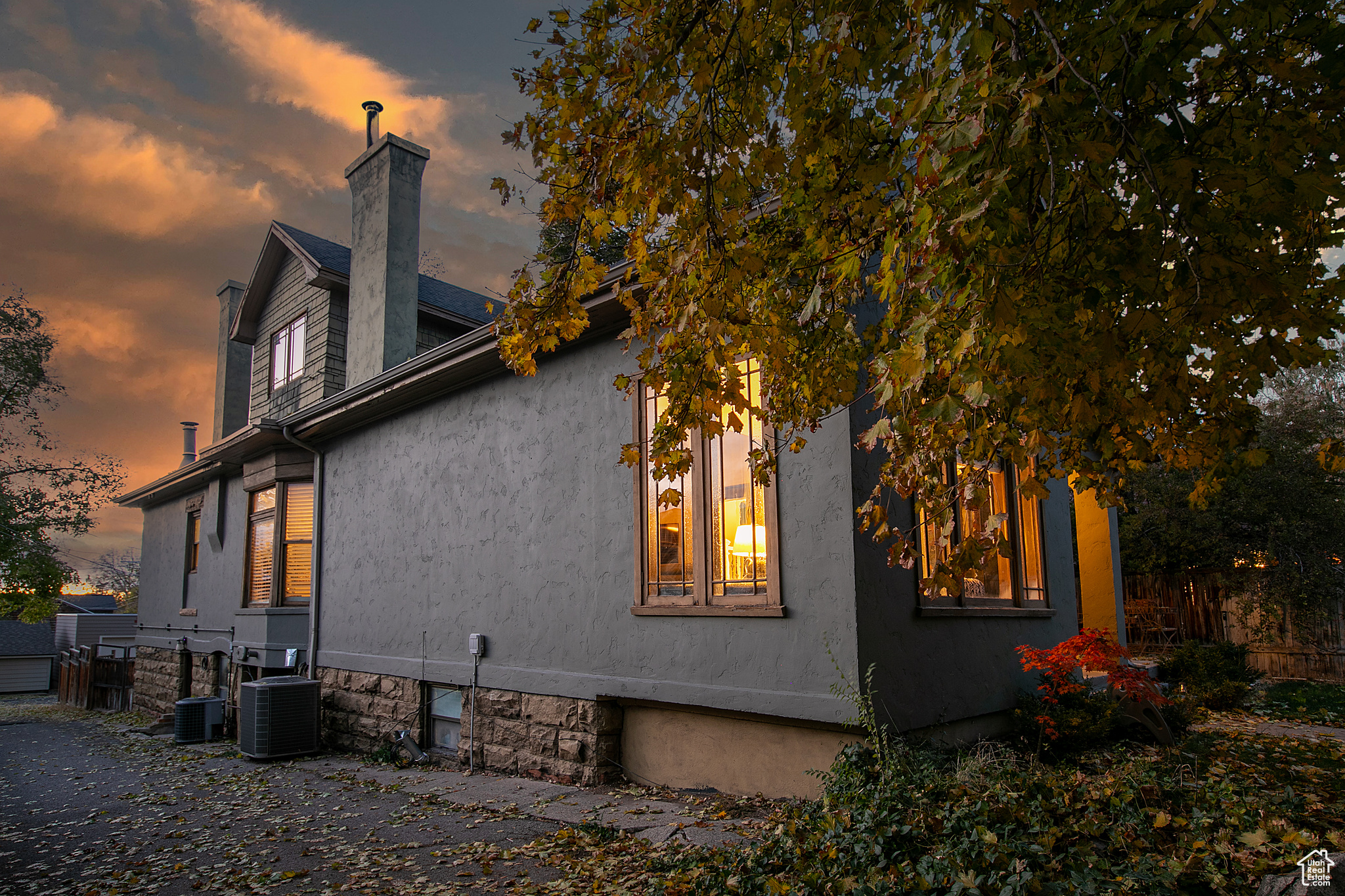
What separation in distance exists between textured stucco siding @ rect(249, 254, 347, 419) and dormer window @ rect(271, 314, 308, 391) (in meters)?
0.10

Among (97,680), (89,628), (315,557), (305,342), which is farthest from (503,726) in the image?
(89,628)

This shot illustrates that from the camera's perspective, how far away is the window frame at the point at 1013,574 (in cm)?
623

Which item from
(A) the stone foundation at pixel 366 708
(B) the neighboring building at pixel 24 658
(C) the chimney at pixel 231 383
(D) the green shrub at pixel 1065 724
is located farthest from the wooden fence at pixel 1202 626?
(B) the neighboring building at pixel 24 658

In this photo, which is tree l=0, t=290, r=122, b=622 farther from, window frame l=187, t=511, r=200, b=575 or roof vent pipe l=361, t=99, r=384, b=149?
roof vent pipe l=361, t=99, r=384, b=149

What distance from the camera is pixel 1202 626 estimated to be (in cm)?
1512

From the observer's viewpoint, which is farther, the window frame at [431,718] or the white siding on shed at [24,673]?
the white siding on shed at [24,673]

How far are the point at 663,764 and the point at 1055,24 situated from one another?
5655 mm

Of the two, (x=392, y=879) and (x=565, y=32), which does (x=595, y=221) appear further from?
(x=392, y=879)

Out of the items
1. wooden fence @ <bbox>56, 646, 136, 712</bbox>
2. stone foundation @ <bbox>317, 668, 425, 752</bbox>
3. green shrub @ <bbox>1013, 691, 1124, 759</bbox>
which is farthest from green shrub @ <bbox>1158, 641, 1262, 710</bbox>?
wooden fence @ <bbox>56, 646, 136, 712</bbox>

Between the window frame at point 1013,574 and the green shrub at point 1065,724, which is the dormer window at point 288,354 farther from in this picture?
the green shrub at point 1065,724

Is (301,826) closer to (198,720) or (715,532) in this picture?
(715,532)

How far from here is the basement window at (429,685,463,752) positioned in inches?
332

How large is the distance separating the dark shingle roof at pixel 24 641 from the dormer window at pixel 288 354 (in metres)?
24.5

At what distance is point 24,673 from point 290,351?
2581 centimetres
